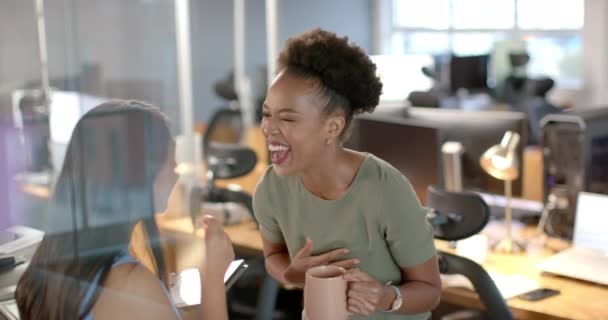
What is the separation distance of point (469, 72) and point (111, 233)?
5.49m

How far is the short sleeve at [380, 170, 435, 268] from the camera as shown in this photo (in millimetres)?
1635

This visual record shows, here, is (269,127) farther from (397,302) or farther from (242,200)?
(242,200)

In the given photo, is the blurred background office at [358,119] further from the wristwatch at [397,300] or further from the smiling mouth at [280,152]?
the wristwatch at [397,300]

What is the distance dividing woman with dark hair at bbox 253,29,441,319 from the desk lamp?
1245 millimetres

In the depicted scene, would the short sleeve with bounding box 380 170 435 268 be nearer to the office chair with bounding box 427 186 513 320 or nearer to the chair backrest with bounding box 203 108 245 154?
the office chair with bounding box 427 186 513 320

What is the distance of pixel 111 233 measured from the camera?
5.56ft

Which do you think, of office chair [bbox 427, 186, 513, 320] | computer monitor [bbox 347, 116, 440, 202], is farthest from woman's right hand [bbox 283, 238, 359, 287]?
computer monitor [bbox 347, 116, 440, 202]

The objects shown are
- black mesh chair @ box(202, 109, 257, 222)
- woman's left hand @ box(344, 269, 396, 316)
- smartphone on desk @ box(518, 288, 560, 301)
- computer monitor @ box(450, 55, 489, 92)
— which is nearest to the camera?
woman's left hand @ box(344, 269, 396, 316)

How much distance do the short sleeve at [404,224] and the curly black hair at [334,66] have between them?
0.61 ft

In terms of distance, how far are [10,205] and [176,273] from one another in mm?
491

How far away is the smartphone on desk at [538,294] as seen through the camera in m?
2.38

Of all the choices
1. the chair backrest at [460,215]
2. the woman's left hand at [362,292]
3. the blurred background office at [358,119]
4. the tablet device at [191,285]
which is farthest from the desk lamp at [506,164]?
the woman's left hand at [362,292]

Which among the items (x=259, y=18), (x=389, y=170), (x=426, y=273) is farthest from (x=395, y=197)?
(x=259, y=18)

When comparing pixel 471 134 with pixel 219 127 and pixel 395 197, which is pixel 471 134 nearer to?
pixel 395 197
